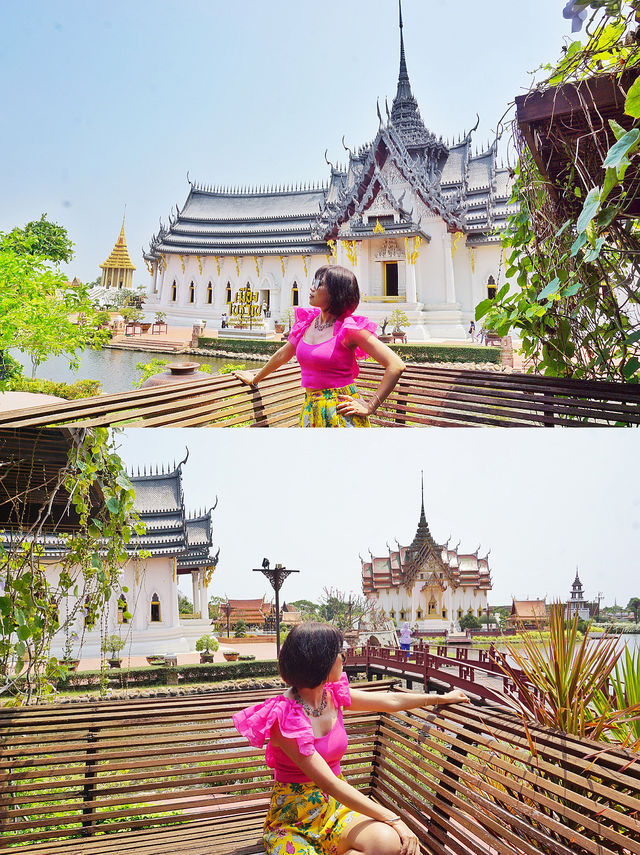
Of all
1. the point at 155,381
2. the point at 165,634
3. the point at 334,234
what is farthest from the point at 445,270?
the point at 155,381

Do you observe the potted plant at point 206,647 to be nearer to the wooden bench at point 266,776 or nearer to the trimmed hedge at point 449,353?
the trimmed hedge at point 449,353

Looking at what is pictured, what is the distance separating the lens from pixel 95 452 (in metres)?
1.91

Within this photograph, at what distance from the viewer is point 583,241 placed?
1.53 m

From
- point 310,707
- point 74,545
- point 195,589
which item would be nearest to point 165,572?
point 195,589

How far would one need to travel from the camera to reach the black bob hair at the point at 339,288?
6.18ft

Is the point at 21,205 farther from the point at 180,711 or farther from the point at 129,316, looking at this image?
the point at 180,711

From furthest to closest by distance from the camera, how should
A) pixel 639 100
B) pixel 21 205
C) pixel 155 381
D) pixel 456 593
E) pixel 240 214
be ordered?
pixel 21 205 → pixel 240 214 → pixel 456 593 → pixel 155 381 → pixel 639 100

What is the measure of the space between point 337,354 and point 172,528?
12045mm

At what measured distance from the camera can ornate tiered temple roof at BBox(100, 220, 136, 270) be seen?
37.8 metres

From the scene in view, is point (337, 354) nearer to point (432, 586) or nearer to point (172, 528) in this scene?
point (432, 586)

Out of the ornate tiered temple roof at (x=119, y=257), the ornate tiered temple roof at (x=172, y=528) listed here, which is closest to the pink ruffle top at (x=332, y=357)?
the ornate tiered temple roof at (x=172, y=528)

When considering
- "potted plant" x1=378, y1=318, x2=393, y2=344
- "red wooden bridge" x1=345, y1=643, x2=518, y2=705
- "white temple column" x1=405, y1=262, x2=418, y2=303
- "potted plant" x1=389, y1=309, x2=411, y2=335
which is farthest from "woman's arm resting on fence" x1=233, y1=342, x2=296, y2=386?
"white temple column" x1=405, y1=262, x2=418, y2=303

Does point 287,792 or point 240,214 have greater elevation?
point 240,214

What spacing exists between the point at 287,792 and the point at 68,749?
77cm
